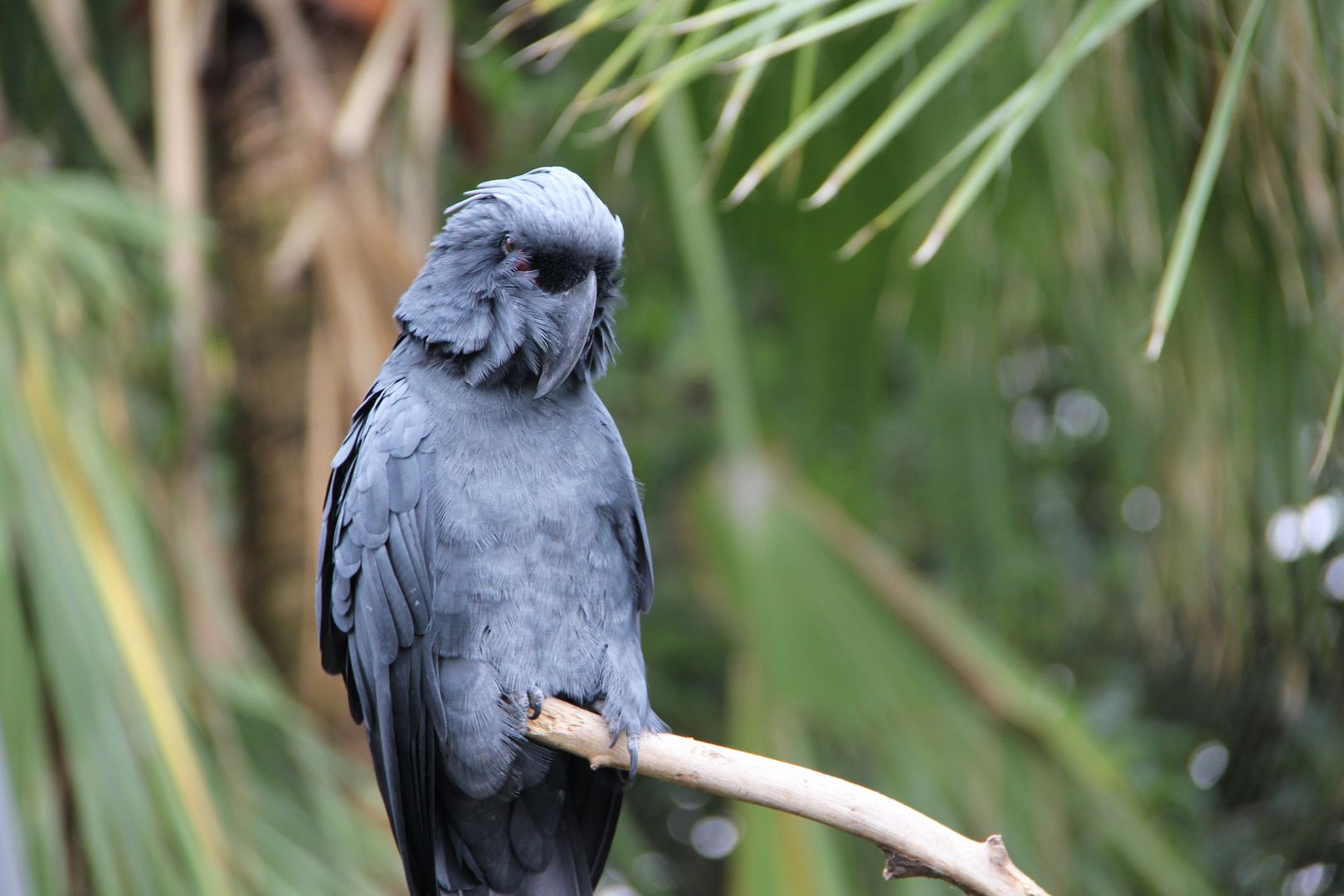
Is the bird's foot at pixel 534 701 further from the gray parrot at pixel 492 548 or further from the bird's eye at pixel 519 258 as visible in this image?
the bird's eye at pixel 519 258

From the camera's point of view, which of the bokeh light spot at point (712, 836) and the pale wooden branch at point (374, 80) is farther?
the bokeh light spot at point (712, 836)

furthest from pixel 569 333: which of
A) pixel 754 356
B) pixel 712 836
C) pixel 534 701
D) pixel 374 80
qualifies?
pixel 712 836

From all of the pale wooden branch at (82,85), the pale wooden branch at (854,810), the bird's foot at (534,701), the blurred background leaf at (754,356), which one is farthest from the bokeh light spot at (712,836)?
the pale wooden branch at (854,810)

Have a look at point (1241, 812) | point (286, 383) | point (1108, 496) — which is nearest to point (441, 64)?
point (286, 383)

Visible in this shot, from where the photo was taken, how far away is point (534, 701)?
2.03 metres

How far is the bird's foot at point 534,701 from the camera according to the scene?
6.63 feet

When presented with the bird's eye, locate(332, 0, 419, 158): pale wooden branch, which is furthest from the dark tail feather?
locate(332, 0, 419, 158): pale wooden branch

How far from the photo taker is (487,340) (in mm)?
2105

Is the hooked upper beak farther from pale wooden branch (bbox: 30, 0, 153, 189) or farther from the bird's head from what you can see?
pale wooden branch (bbox: 30, 0, 153, 189)

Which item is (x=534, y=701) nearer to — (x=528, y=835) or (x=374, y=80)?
(x=528, y=835)

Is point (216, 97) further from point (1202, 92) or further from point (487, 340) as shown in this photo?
point (1202, 92)

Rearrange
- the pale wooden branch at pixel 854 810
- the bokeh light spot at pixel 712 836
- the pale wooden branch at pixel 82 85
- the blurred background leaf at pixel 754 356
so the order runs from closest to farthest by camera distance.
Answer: the pale wooden branch at pixel 854 810, the blurred background leaf at pixel 754 356, the pale wooden branch at pixel 82 85, the bokeh light spot at pixel 712 836

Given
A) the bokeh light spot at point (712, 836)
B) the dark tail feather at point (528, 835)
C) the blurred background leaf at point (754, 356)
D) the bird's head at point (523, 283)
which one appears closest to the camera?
the bird's head at point (523, 283)

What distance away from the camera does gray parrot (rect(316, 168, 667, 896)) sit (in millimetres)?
2049
